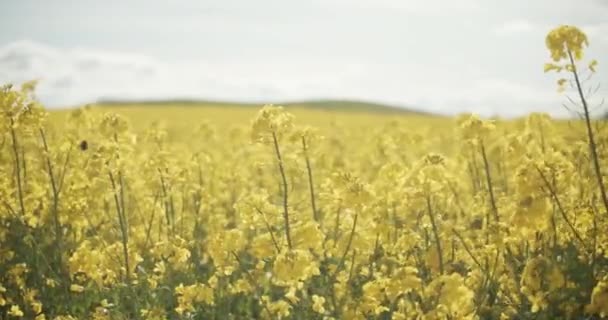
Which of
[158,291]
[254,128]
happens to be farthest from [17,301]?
[254,128]

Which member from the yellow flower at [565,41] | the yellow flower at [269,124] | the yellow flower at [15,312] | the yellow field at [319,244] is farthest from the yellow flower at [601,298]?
the yellow flower at [15,312]

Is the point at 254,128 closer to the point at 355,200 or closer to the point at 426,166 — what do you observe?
the point at 355,200

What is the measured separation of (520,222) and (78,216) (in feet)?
11.8

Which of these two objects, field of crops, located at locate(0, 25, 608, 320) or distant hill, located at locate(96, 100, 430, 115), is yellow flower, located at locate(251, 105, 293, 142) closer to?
field of crops, located at locate(0, 25, 608, 320)

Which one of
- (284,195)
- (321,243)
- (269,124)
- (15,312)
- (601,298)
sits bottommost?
(15,312)

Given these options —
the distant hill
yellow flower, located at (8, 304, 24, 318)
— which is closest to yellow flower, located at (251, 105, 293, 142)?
yellow flower, located at (8, 304, 24, 318)

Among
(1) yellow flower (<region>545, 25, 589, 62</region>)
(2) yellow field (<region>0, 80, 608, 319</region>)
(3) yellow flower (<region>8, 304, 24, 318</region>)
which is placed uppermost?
(1) yellow flower (<region>545, 25, 589, 62</region>)

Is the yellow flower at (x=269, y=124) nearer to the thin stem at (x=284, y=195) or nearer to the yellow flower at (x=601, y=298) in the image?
the thin stem at (x=284, y=195)

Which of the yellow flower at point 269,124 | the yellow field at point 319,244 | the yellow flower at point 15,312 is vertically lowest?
the yellow flower at point 15,312

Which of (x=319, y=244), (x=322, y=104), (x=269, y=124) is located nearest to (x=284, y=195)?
(x=319, y=244)

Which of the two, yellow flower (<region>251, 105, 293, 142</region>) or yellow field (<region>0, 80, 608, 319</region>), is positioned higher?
yellow flower (<region>251, 105, 293, 142</region>)

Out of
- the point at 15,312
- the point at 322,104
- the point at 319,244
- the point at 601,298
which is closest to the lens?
the point at 601,298

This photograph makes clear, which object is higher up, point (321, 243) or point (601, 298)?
point (321, 243)

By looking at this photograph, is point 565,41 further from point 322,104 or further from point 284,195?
point 322,104
